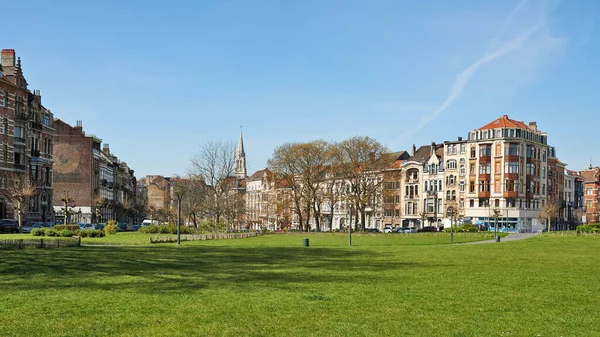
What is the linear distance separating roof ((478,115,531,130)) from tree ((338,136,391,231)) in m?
29.1

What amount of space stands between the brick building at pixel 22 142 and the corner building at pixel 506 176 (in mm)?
74099

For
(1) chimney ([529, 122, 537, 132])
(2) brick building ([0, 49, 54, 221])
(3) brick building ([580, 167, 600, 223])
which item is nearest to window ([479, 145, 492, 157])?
(1) chimney ([529, 122, 537, 132])

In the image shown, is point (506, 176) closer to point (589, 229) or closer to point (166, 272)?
point (589, 229)

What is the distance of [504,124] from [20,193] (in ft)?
269

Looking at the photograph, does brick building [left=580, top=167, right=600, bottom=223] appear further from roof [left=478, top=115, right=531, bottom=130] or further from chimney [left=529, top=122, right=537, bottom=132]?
roof [left=478, top=115, right=531, bottom=130]

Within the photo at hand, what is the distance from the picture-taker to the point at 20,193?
69688mm

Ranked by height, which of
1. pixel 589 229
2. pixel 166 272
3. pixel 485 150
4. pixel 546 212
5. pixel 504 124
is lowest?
pixel 589 229

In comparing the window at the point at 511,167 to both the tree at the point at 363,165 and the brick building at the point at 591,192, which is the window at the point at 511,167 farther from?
the brick building at the point at 591,192

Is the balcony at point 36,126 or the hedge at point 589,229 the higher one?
the balcony at point 36,126

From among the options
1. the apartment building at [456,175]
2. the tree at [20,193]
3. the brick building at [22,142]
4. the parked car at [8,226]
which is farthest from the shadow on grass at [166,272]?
the apartment building at [456,175]

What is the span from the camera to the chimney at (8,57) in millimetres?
82000

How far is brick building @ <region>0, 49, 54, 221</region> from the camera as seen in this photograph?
250 feet

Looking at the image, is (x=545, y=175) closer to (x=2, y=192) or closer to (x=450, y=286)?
(x=2, y=192)

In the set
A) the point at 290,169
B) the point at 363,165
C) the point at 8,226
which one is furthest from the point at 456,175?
the point at 8,226
